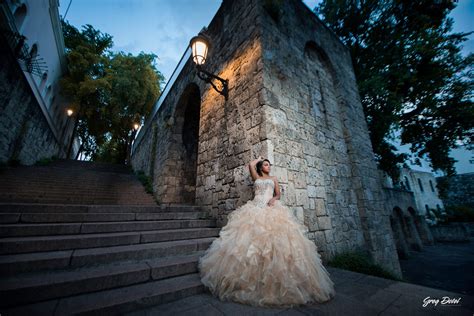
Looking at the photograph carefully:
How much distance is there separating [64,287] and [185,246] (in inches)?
51.3

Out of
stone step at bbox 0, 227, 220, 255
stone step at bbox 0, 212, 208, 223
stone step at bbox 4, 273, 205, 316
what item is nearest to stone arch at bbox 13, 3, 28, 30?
stone step at bbox 0, 212, 208, 223

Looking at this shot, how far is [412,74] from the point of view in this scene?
6.95m

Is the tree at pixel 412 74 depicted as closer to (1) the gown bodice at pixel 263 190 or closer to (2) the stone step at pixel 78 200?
(1) the gown bodice at pixel 263 190

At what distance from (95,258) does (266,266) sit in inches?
76.5

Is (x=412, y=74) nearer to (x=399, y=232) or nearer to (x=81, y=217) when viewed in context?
(x=399, y=232)

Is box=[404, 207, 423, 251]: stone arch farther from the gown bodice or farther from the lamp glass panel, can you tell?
the lamp glass panel

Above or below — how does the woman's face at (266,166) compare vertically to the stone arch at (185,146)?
below

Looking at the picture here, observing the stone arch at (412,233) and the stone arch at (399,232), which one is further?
the stone arch at (412,233)

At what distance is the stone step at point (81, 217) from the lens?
8.02 ft

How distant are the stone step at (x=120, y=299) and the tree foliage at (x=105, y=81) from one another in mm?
12317

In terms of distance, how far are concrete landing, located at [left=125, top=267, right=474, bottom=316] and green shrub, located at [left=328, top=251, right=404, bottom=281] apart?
1.00 metres

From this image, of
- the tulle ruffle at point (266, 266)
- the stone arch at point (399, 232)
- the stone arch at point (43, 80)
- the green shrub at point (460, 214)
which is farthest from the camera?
the green shrub at point (460, 214)

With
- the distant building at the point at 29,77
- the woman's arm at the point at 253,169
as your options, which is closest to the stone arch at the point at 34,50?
the distant building at the point at 29,77

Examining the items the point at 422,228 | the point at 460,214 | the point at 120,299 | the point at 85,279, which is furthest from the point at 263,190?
the point at 460,214
